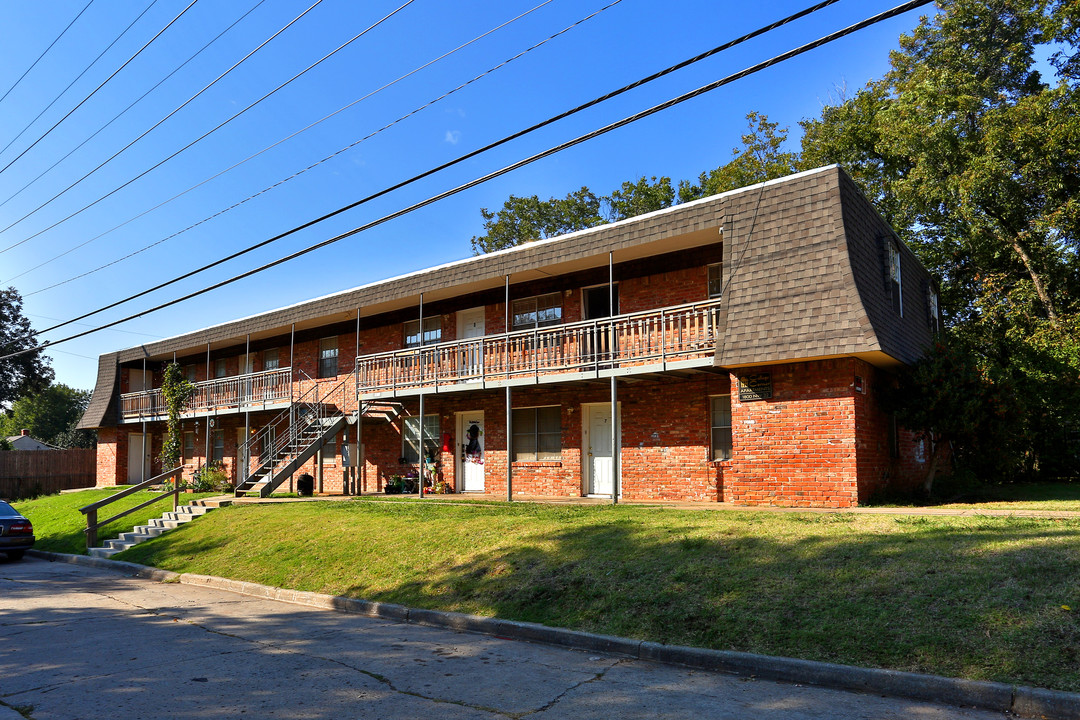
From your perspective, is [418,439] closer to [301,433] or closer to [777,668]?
[301,433]

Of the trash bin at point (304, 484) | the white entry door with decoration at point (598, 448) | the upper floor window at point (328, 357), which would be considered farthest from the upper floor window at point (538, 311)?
the upper floor window at point (328, 357)

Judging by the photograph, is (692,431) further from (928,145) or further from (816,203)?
(928,145)

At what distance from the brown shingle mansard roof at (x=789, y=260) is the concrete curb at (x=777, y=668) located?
7.03 meters

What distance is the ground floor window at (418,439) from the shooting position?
2083 cm

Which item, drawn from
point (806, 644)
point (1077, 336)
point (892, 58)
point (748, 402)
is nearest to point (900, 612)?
point (806, 644)

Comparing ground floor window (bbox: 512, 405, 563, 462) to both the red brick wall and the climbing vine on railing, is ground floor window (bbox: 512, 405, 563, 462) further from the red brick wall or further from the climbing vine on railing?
the climbing vine on railing

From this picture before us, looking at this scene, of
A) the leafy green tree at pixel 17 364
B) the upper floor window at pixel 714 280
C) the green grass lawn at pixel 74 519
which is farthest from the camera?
the leafy green tree at pixel 17 364

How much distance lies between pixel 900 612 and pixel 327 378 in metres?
20.5

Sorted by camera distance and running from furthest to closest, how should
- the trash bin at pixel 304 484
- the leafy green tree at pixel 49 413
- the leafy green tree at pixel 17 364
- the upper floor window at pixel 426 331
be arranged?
1. the leafy green tree at pixel 49 413
2. the leafy green tree at pixel 17 364
3. the upper floor window at pixel 426 331
4. the trash bin at pixel 304 484

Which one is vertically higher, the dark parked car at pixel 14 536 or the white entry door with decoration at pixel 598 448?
the white entry door with decoration at pixel 598 448

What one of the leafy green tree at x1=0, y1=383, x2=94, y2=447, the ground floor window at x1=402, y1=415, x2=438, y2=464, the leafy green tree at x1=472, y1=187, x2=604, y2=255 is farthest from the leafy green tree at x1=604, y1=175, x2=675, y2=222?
the leafy green tree at x1=0, y1=383, x2=94, y2=447

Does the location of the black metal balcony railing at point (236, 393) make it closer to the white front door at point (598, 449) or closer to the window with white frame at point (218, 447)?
the window with white frame at point (218, 447)

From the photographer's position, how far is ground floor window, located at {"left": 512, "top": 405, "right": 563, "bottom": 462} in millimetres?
18312

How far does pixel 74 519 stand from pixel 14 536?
4530 millimetres
